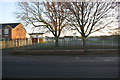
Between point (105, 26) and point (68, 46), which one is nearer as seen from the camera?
Answer: point (105, 26)

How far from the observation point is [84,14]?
37.5 feet

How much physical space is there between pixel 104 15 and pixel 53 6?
576cm

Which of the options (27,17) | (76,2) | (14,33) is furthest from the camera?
(14,33)

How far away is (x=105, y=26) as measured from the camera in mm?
11438

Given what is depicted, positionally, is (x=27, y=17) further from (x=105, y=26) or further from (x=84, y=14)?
(x=105, y=26)

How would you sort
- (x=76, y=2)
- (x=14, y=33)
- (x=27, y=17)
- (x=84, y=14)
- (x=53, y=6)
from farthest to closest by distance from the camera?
(x=14, y=33) → (x=27, y=17) → (x=53, y=6) → (x=84, y=14) → (x=76, y=2)

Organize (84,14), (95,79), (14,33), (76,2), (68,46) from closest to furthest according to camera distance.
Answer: (95,79) → (76,2) → (84,14) → (68,46) → (14,33)

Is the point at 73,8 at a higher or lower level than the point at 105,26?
higher

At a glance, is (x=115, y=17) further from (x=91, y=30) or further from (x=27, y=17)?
(x=27, y=17)

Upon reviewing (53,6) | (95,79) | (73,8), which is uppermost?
(53,6)

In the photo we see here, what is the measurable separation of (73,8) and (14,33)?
2645 centimetres

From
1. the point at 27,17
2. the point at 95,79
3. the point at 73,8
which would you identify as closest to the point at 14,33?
the point at 27,17

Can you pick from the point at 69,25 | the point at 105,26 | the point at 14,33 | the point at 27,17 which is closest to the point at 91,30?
the point at 105,26

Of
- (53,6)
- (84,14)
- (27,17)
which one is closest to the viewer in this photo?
(84,14)
